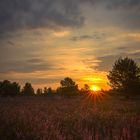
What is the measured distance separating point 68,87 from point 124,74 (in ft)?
75.7

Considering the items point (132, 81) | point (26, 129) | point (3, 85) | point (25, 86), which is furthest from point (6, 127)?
point (25, 86)

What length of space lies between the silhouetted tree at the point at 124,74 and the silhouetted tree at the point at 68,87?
681 inches

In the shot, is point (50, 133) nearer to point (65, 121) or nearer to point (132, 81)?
point (65, 121)

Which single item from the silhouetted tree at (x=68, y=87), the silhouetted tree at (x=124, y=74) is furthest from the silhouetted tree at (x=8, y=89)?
the silhouetted tree at (x=124, y=74)

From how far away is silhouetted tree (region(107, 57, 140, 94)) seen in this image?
4462 cm

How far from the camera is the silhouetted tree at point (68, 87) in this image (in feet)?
210

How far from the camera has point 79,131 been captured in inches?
301

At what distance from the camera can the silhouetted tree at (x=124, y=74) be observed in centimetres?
4462

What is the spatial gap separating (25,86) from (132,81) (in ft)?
230

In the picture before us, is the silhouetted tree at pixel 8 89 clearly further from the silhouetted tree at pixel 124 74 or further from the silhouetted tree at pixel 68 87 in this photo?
the silhouetted tree at pixel 124 74

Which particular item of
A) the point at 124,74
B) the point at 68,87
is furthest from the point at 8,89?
the point at 124,74

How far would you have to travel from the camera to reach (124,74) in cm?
4697

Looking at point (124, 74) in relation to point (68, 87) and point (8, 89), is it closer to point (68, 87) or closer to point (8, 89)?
point (68, 87)

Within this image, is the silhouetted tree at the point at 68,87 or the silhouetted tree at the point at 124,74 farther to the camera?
the silhouetted tree at the point at 68,87
